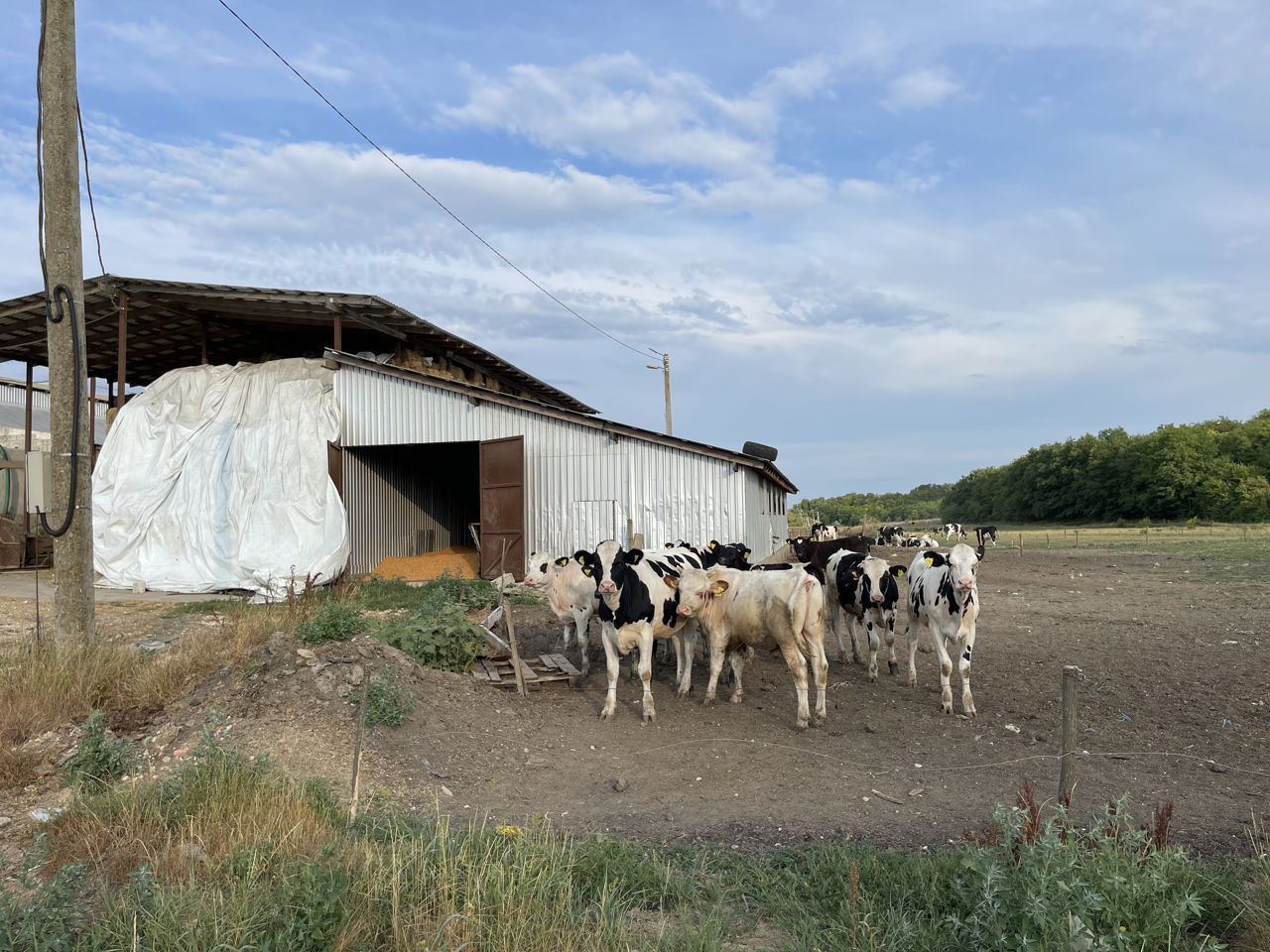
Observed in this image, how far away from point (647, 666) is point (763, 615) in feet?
4.46

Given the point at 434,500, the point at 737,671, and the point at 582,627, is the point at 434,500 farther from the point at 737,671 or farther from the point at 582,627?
the point at 737,671

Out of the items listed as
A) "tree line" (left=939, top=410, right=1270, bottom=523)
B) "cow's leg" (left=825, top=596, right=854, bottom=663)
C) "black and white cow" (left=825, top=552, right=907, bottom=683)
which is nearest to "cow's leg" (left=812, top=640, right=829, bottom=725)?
"black and white cow" (left=825, top=552, right=907, bottom=683)

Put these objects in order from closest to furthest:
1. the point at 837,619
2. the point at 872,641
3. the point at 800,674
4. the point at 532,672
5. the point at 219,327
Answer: the point at 800,674, the point at 532,672, the point at 872,641, the point at 837,619, the point at 219,327

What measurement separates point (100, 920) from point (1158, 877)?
456 cm

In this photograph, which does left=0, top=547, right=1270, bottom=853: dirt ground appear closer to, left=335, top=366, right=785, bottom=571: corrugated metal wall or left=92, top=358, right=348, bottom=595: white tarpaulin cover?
left=335, top=366, right=785, bottom=571: corrugated metal wall

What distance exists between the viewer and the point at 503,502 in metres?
19.2

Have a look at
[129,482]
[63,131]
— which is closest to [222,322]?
[129,482]

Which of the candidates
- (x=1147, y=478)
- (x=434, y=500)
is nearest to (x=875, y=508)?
(x=1147, y=478)

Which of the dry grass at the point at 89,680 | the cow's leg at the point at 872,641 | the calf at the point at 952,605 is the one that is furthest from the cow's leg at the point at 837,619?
the dry grass at the point at 89,680

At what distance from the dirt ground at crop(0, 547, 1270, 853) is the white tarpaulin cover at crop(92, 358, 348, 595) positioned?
9.77m

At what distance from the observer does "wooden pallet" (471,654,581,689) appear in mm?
9859

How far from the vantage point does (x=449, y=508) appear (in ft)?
89.8

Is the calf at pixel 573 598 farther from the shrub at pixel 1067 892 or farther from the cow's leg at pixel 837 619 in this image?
the shrub at pixel 1067 892

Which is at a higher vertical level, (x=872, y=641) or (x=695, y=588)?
(x=695, y=588)
